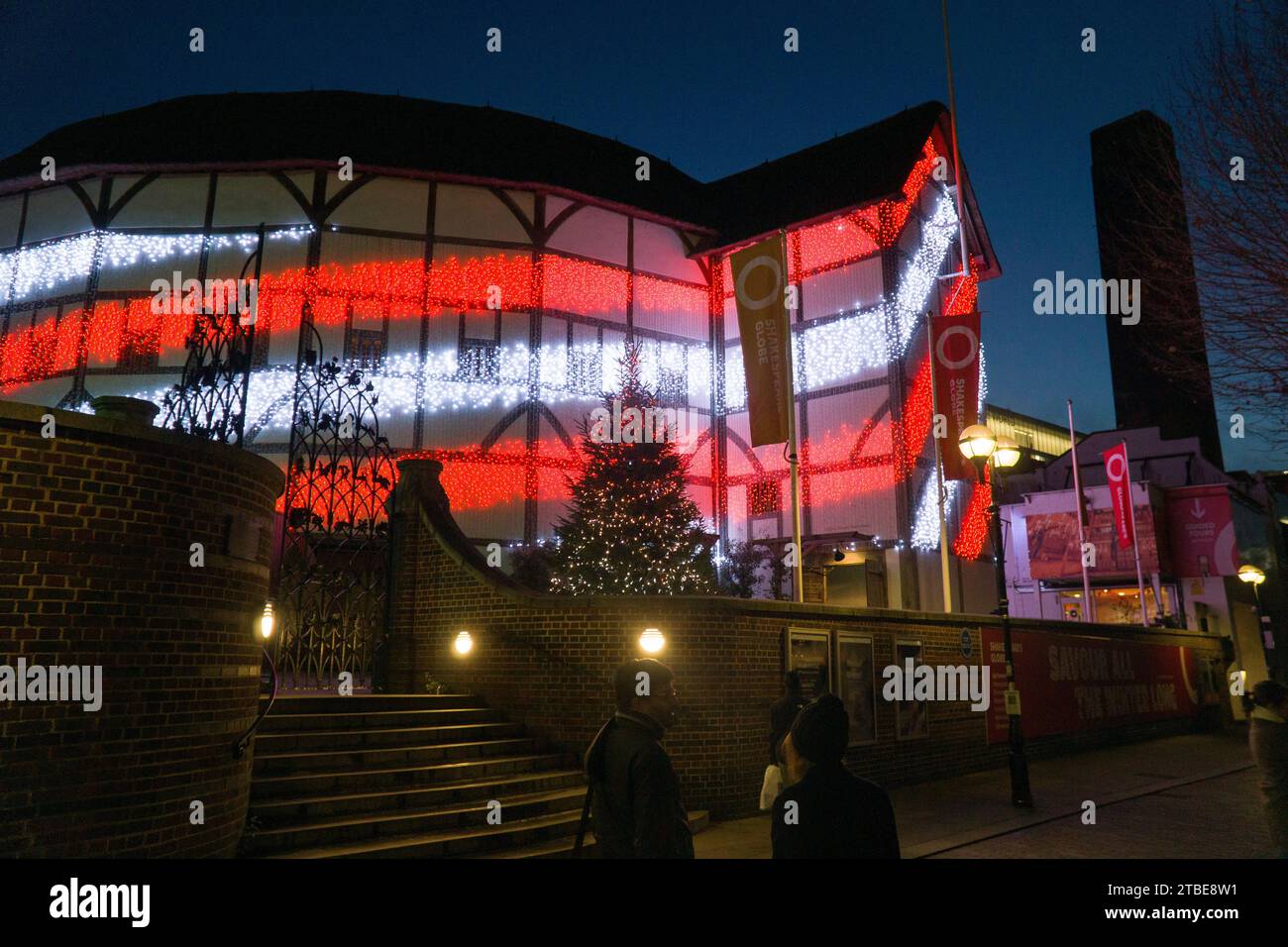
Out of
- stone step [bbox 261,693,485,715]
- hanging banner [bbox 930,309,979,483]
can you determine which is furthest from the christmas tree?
stone step [bbox 261,693,485,715]

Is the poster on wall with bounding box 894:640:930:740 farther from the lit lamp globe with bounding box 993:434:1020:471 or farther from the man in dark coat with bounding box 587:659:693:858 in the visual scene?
the man in dark coat with bounding box 587:659:693:858

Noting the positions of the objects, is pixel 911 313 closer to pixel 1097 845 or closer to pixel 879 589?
pixel 879 589

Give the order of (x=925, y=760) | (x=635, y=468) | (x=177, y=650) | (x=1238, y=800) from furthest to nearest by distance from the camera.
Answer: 1. (x=635, y=468)
2. (x=925, y=760)
3. (x=1238, y=800)
4. (x=177, y=650)

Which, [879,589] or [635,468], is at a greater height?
[635,468]

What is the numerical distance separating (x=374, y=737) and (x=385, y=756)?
0.42m

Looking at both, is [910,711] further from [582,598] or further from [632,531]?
[632,531]

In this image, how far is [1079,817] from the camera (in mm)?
10008

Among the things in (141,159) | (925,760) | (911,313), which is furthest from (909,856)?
(141,159)

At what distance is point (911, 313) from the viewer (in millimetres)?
24938

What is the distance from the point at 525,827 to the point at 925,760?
711 cm

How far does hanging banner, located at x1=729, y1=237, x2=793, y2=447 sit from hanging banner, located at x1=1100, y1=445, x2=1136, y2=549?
13.7m

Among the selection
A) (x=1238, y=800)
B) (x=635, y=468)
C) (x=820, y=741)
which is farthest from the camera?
(x=635, y=468)

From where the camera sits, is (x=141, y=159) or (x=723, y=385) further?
(x=723, y=385)

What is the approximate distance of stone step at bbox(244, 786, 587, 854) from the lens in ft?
22.3
